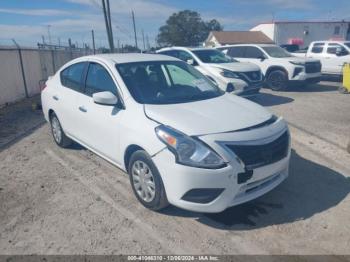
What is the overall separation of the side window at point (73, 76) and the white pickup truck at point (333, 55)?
41.6ft

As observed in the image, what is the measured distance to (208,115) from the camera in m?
3.55

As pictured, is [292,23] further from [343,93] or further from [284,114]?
[284,114]

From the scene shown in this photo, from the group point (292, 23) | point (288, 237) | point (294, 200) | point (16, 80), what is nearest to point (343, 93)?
point (294, 200)

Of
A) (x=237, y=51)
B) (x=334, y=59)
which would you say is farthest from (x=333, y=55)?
(x=237, y=51)

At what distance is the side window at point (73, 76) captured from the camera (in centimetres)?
489

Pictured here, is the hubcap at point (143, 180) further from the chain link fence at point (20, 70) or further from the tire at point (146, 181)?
the chain link fence at point (20, 70)

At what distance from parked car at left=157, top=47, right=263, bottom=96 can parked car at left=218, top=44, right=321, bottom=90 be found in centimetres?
242

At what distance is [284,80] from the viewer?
1180 centimetres

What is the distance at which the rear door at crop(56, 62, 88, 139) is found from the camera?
4844 millimetres

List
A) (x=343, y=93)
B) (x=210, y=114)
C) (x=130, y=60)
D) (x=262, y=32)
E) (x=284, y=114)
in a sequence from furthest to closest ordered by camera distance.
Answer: (x=262, y=32)
(x=343, y=93)
(x=284, y=114)
(x=130, y=60)
(x=210, y=114)

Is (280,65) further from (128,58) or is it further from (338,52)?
(128,58)

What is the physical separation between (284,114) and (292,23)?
3961cm

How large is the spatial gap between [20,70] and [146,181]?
10.6 metres

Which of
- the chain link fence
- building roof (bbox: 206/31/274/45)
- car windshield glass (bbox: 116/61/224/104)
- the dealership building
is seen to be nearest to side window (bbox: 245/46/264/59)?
the chain link fence
